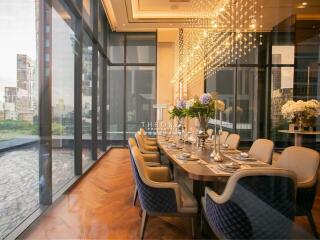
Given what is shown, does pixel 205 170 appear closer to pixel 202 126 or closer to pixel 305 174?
pixel 305 174

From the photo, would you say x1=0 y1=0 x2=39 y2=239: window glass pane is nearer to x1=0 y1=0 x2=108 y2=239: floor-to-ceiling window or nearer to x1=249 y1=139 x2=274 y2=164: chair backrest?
x1=0 y1=0 x2=108 y2=239: floor-to-ceiling window

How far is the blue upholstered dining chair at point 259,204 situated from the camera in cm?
174

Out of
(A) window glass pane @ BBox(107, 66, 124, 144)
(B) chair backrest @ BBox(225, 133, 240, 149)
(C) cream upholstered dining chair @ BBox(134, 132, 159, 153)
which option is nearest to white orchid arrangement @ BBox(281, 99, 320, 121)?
(B) chair backrest @ BBox(225, 133, 240, 149)

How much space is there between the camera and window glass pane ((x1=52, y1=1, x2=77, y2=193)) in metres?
3.81

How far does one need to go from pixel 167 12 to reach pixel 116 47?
Result: 2.27m

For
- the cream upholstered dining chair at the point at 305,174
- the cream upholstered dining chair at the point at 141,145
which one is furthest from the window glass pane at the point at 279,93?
the cream upholstered dining chair at the point at 305,174

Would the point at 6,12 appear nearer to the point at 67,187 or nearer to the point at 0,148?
the point at 0,148

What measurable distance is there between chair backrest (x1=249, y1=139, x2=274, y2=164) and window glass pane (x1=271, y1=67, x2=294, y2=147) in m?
4.29

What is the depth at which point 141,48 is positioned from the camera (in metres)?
8.93

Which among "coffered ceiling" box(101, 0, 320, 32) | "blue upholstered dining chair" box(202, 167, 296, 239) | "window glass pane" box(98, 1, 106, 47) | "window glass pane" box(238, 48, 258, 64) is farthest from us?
"window glass pane" box(238, 48, 258, 64)

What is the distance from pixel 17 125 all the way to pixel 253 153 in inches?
114

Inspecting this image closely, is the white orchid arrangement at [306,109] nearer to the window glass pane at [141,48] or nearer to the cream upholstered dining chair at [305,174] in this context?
the cream upholstered dining chair at [305,174]

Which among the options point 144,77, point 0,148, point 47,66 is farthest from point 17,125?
point 144,77

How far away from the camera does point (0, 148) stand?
7.51 feet
